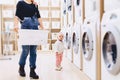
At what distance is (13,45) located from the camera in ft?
21.4

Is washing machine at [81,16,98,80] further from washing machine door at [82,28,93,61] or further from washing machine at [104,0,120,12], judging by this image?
washing machine at [104,0,120,12]

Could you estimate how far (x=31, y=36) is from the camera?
109 inches

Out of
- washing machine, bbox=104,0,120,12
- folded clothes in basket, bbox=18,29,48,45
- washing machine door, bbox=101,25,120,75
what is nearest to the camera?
washing machine door, bbox=101,25,120,75

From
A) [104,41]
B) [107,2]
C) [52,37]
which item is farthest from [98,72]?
[52,37]

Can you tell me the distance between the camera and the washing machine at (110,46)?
1663 mm

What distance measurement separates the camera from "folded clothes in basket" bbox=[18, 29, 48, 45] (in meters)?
2.74

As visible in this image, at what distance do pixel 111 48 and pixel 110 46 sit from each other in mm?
28

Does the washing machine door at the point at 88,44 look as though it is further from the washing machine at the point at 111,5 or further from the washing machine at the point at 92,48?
the washing machine at the point at 111,5

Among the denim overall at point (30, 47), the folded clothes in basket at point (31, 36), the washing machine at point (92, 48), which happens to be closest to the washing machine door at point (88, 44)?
the washing machine at point (92, 48)

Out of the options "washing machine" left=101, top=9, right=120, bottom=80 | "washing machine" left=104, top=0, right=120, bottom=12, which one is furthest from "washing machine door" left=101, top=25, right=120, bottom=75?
"washing machine" left=104, top=0, right=120, bottom=12

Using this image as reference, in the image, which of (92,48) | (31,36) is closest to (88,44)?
(92,48)

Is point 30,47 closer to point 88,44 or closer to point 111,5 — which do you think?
point 88,44

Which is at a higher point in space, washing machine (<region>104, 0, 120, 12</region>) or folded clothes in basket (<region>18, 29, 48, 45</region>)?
washing machine (<region>104, 0, 120, 12</region>)

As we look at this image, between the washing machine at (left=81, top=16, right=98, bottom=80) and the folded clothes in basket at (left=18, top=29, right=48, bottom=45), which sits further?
the folded clothes in basket at (left=18, top=29, right=48, bottom=45)
